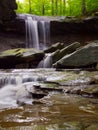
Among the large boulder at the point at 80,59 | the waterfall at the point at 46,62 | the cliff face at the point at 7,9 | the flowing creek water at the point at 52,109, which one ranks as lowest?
the waterfall at the point at 46,62

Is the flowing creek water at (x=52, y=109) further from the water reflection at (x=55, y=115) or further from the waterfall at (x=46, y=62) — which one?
the waterfall at (x=46, y=62)

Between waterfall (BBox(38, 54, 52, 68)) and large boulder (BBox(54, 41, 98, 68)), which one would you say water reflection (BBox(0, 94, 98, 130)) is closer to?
large boulder (BBox(54, 41, 98, 68))

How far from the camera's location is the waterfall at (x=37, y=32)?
22531 mm

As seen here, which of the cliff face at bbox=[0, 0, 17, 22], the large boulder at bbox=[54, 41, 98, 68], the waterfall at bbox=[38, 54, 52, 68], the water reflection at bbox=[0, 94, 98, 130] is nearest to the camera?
the water reflection at bbox=[0, 94, 98, 130]

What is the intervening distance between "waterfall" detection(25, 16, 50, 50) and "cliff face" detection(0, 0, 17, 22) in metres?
1.63

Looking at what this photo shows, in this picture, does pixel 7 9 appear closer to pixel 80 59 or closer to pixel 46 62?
pixel 46 62

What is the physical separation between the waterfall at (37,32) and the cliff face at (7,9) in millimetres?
1634

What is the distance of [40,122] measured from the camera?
17.8 ft

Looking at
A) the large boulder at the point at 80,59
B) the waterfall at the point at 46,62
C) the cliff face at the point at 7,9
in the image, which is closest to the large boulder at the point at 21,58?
the waterfall at the point at 46,62

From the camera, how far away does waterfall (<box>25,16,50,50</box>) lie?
22.5 meters

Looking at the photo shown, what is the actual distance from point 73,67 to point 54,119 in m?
8.25

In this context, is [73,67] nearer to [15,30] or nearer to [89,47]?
[89,47]

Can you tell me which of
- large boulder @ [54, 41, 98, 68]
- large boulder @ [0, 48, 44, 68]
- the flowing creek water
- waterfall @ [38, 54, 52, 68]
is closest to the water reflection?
the flowing creek water

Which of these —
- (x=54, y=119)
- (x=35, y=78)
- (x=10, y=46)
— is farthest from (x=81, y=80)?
(x=10, y=46)
